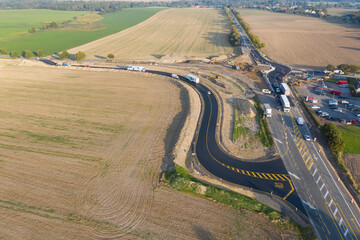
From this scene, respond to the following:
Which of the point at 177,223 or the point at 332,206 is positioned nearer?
the point at 177,223

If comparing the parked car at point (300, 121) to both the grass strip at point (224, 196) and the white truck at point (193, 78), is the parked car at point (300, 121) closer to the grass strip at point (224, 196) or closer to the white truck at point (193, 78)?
the grass strip at point (224, 196)

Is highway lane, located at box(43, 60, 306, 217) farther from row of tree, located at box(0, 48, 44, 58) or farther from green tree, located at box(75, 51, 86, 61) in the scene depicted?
row of tree, located at box(0, 48, 44, 58)

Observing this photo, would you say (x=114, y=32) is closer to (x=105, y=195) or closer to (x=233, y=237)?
(x=105, y=195)

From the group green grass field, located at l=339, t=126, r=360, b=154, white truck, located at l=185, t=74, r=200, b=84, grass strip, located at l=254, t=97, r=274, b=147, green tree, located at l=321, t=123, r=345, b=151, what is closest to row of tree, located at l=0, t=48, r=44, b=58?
white truck, located at l=185, t=74, r=200, b=84

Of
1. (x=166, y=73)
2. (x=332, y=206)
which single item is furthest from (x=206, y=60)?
(x=332, y=206)

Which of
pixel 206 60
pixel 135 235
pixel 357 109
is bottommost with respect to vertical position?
pixel 135 235

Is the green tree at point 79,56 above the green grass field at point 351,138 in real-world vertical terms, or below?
above

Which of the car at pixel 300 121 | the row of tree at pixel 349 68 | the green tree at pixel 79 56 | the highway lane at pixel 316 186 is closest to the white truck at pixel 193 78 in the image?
the highway lane at pixel 316 186
